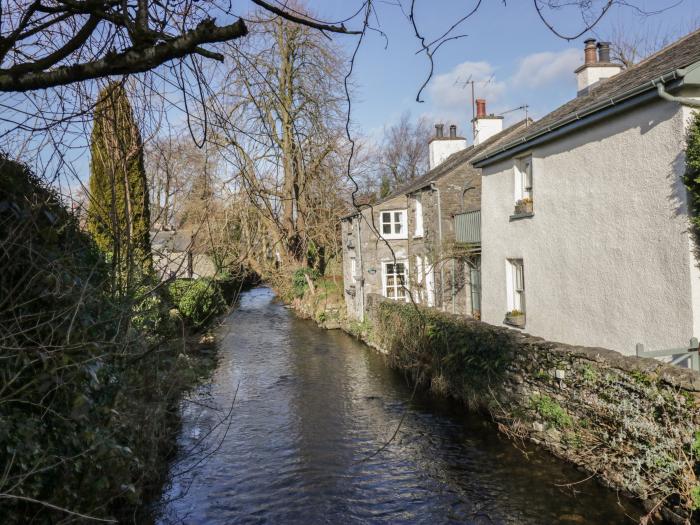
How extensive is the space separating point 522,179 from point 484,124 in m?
11.9

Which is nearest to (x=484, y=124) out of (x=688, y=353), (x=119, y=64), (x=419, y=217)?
(x=419, y=217)

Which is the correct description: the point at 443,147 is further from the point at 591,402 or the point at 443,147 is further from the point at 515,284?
the point at 591,402

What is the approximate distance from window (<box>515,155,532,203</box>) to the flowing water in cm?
571

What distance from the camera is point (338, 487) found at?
9.10 m

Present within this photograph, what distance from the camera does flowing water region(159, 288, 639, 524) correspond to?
26.3 feet

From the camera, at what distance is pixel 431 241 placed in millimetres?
23125

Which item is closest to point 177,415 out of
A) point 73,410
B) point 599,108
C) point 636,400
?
point 73,410

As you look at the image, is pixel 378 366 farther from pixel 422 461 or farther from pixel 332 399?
pixel 422 461

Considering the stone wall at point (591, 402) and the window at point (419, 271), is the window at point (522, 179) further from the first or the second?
the window at point (419, 271)

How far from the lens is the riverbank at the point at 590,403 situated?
691 centimetres

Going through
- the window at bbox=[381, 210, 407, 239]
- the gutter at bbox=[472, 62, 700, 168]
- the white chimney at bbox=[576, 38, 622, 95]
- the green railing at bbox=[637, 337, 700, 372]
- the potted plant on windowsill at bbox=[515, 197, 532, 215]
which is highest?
the white chimney at bbox=[576, 38, 622, 95]

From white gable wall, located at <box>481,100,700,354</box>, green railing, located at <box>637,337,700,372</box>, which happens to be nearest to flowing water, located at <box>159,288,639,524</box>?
green railing, located at <box>637,337,700,372</box>

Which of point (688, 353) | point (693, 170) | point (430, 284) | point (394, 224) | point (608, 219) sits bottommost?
point (688, 353)

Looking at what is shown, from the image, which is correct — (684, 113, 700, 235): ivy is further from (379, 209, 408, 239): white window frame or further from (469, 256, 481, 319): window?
(379, 209, 408, 239): white window frame
